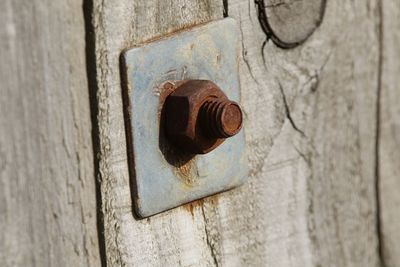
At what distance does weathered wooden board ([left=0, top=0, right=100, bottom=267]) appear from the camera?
3.62 feet

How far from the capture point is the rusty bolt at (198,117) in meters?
1.28

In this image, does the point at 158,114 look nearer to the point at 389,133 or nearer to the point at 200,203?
the point at 200,203

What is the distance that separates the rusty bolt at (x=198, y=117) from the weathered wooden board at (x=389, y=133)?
550 millimetres

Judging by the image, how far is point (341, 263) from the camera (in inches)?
66.4

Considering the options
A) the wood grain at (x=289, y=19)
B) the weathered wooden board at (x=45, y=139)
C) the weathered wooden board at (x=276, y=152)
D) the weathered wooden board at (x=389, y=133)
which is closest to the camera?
the weathered wooden board at (x=45, y=139)

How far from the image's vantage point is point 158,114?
1282 millimetres

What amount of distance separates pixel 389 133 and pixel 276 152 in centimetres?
35

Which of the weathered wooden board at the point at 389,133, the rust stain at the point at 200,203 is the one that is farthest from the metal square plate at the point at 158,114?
the weathered wooden board at the point at 389,133

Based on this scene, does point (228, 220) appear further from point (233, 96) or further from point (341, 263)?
point (341, 263)

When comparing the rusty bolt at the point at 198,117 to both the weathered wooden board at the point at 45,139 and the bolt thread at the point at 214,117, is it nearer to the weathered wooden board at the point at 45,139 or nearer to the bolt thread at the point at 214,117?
the bolt thread at the point at 214,117

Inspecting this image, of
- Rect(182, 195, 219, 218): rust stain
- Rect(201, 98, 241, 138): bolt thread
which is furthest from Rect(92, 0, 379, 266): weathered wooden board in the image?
Rect(201, 98, 241, 138): bolt thread

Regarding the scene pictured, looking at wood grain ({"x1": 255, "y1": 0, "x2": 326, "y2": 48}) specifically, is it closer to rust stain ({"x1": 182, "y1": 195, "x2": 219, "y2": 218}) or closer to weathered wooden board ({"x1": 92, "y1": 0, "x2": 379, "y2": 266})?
weathered wooden board ({"x1": 92, "y1": 0, "x2": 379, "y2": 266})

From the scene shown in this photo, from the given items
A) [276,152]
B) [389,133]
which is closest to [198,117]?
[276,152]

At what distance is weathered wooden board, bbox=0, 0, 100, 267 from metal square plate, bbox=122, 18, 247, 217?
8cm
